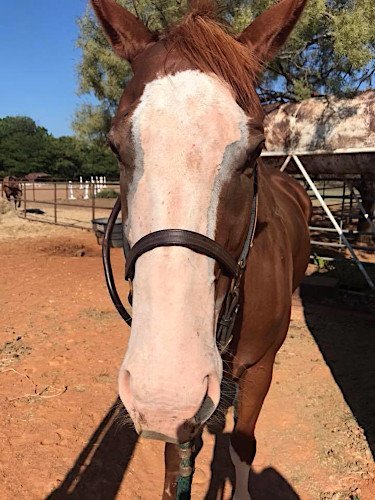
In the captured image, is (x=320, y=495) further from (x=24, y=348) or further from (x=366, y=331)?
(x=24, y=348)

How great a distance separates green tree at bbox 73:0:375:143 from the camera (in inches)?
183

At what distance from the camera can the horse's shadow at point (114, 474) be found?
241 cm

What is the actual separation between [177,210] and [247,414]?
152 cm

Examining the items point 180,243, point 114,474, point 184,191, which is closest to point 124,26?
point 184,191

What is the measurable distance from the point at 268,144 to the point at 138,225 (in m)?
5.28

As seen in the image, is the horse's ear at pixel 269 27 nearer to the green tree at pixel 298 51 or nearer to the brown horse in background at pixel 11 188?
the green tree at pixel 298 51

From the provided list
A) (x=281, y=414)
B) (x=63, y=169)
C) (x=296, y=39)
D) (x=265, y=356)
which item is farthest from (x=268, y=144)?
(x=63, y=169)

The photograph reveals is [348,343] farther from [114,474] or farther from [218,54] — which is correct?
[218,54]

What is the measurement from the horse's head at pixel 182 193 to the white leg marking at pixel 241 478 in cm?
141

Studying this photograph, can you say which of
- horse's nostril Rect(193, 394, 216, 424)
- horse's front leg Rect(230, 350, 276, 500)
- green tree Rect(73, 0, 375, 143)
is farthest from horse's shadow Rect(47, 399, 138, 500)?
green tree Rect(73, 0, 375, 143)

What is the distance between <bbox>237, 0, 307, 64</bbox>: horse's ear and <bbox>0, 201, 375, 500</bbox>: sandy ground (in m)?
2.41

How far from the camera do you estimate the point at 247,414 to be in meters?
2.20

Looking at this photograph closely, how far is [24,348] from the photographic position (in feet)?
14.0

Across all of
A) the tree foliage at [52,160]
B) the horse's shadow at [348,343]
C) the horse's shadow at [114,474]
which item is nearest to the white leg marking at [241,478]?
the horse's shadow at [114,474]
